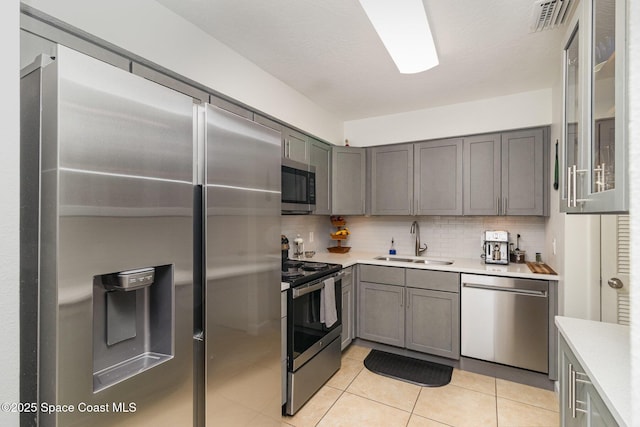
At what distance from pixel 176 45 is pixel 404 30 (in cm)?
130

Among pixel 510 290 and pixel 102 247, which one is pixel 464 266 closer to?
pixel 510 290

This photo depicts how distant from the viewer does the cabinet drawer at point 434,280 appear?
2.84 m

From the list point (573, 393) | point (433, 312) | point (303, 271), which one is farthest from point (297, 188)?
point (573, 393)

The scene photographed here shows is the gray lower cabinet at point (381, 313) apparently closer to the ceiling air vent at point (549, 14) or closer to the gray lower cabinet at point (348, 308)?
the gray lower cabinet at point (348, 308)

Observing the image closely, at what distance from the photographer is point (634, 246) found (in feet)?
2.30

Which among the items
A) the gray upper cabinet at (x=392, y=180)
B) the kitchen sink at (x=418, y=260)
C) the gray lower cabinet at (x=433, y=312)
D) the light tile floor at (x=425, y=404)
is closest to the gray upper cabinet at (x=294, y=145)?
the gray upper cabinet at (x=392, y=180)

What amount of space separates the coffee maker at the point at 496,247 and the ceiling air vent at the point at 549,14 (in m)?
1.79

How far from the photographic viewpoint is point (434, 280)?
2912mm

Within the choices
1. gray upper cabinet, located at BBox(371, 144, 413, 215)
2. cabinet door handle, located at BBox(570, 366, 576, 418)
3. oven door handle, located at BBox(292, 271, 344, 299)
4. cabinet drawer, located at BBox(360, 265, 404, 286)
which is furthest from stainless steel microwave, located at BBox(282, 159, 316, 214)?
cabinet door handle, located at BBox(570, 366, 576, 418)

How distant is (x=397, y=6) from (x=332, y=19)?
1.76 feet

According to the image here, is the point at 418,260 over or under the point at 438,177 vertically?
under

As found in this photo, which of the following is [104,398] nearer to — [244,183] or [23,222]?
[23,222]

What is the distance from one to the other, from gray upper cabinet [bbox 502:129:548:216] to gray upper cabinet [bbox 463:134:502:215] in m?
0.06

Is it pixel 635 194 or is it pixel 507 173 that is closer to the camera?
pixel 635 194
